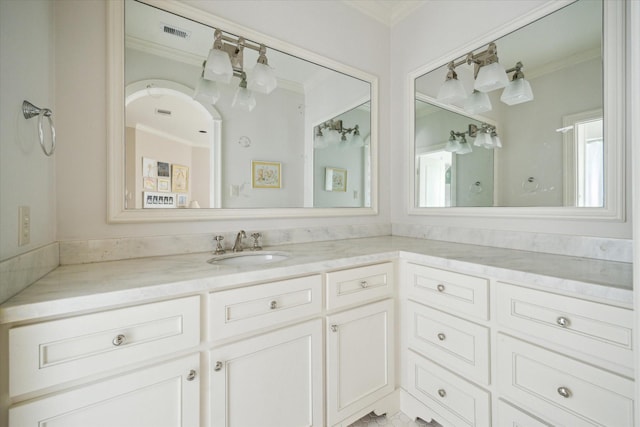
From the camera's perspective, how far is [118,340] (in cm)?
78

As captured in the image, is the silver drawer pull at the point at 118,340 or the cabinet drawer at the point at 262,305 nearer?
the silver drawer pull at the point at 118,340

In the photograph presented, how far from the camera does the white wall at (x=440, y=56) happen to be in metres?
1.38

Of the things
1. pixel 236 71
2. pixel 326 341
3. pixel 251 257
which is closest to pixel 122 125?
pixel 236 71

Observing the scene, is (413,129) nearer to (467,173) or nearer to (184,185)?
(467,173)

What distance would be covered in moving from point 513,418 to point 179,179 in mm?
1778

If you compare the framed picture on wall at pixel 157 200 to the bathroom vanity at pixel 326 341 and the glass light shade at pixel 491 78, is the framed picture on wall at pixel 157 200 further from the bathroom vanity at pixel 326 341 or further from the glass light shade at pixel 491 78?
the glass light shade at pixel 491 78

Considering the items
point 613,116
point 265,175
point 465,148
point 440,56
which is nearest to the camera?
point 613,116

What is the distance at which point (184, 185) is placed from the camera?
1404mm

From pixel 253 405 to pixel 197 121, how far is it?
134 cm

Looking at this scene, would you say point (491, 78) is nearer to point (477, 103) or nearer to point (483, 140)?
point (477, 103)

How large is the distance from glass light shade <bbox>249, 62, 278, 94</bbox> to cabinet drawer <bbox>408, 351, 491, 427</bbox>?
5.58 feet

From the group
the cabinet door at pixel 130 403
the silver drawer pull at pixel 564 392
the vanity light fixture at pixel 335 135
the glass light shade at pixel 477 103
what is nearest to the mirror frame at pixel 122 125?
the vanity light fixture at pixel 335 135

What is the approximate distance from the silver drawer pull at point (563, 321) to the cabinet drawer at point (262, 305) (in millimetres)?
847

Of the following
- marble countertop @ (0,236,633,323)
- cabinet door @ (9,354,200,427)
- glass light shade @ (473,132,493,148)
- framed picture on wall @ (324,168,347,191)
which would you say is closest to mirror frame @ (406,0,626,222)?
marble countertop @ (0,236,633,323)
